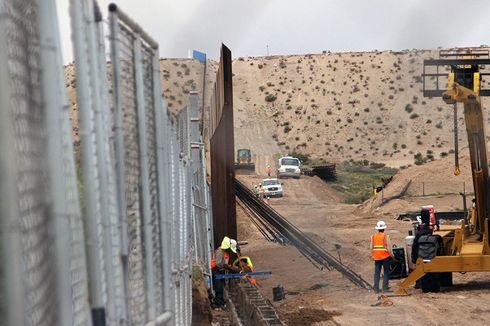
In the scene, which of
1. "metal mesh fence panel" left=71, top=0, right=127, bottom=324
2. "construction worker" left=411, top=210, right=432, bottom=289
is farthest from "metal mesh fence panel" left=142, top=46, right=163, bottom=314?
"construction worker" left=411, top=210, right=432, bottom=289

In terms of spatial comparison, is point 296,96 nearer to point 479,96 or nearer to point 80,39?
point 479,96

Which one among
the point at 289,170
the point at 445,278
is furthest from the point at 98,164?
the point at 289,170

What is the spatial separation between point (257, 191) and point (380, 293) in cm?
3625

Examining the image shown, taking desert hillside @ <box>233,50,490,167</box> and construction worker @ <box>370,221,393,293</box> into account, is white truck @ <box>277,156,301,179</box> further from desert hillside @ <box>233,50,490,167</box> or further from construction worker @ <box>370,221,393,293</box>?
construction worker @ <box>370,221,393,293</box>

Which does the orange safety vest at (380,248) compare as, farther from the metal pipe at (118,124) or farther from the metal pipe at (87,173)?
the metal pipe at (87,173)

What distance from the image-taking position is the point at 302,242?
2602 centimetres

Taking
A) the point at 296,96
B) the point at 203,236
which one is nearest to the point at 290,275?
the point at 203,236

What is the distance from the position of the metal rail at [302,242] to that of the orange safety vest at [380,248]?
1374 millimetres

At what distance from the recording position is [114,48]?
4.61 meters

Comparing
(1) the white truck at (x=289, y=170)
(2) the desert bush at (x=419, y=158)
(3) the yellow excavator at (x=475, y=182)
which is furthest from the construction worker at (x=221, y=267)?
(2) the desert bush at (x=419, y=158)

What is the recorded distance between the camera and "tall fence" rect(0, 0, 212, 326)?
8.53ft

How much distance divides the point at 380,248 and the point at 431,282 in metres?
1.19

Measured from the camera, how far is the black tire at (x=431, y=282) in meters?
18.9

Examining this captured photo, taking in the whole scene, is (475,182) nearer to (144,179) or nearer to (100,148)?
(144,179)
